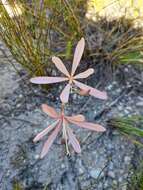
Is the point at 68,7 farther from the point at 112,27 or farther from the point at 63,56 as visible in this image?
the point at 112,27

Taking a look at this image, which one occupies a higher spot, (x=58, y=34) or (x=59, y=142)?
(x=58, y=34)

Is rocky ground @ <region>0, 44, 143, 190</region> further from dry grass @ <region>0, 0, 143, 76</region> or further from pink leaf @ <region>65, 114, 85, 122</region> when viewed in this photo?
pink leaf @ <region>65, 114, 85, 122</region>

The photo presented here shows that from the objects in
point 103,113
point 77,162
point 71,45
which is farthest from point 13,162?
point 71,45

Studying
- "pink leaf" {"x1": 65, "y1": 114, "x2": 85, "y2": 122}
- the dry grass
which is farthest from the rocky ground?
"pink leaf" {"x1": 65, "y1": 114, "x2": 85, "y2": 122}

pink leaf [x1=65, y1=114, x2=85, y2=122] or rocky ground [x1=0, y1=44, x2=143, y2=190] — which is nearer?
pink leaf [x1=65, y1=114, x2=85, y2=122]

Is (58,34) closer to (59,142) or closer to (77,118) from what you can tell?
(59,142)

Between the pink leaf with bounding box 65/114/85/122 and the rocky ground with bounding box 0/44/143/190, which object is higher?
the pink leaf with bounding box 65/114/85/122

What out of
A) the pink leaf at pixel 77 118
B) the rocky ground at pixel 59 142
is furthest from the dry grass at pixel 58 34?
the pink leaf at pixel 77 118

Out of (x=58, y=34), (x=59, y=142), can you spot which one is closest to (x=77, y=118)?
(x=59, y=142)
